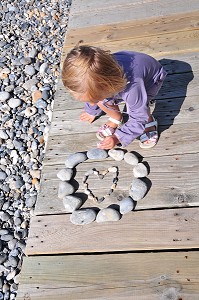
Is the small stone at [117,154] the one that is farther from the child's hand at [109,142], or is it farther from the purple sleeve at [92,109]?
the purple sleeve at [92,109]

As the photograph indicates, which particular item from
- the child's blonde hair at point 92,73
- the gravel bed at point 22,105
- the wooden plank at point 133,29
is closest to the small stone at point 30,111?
the gravel bed at point 22,105

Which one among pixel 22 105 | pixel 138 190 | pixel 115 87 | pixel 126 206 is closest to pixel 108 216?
pixel 126 206

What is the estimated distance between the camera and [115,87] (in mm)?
2088

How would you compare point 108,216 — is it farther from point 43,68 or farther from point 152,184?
point 43,68

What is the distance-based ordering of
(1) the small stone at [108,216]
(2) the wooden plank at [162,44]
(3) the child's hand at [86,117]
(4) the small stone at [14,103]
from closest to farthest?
(1) the small stone at [108,216]
(3) the child's hand at [86,117]
(2) the wooden plank at [162,44]
(4) the small stone at [14,103]

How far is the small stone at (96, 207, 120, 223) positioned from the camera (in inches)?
88.6

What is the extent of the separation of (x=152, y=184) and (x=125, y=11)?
189 cm

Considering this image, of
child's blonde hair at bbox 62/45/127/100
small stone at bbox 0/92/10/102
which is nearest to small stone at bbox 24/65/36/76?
small stone at bbox 0/92/10/102

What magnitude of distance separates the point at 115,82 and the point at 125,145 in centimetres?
51

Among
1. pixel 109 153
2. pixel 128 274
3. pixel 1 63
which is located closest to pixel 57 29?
pixel 1 63

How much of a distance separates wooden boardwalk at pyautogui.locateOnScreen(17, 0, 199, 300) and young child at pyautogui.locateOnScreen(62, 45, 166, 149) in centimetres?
12

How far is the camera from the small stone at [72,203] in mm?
2346

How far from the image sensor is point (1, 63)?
3721 mm

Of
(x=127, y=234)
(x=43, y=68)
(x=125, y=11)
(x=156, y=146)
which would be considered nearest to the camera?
(x=127, y=234)
